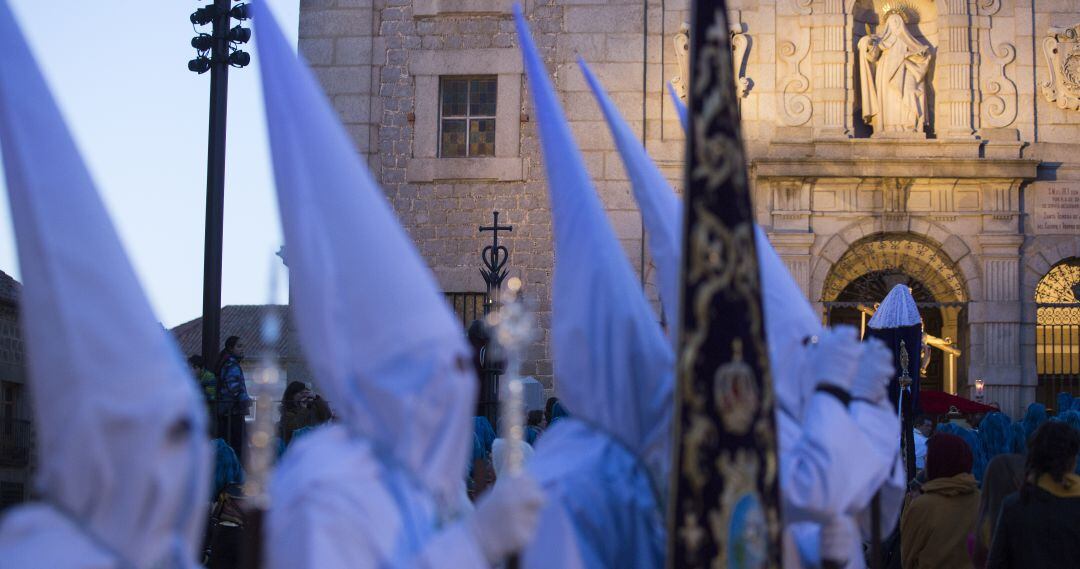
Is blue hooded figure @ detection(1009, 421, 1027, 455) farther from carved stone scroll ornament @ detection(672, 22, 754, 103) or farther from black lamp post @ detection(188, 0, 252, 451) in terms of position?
carved stone scroll ornament @ detection(672, 22, 754, 103)

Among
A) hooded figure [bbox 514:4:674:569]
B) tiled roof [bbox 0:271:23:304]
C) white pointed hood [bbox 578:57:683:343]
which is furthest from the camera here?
tiled roof [bbox 0:271:23:304]

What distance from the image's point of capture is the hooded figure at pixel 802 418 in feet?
15.2

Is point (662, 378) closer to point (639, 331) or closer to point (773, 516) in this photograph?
point (639, 331)

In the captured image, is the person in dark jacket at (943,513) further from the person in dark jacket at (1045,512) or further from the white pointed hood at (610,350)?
the white pointed hood at (610,350)

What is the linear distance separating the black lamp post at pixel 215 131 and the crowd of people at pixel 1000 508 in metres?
5.46

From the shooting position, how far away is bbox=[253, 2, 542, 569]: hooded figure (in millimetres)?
3223

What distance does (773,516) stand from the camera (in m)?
4.16

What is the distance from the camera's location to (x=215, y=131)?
11.1 m

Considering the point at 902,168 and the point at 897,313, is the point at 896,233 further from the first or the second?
the point at 897,313

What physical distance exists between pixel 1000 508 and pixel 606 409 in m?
2.37

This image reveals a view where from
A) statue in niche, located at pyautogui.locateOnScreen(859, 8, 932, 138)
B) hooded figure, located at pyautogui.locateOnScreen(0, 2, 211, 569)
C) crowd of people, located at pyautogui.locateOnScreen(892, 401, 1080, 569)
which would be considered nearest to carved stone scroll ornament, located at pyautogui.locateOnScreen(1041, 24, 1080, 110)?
statue in niche, located at pyautogui.locateOnScreen(859, 8, 932, 138)

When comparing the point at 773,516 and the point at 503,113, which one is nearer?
the point at 773,516

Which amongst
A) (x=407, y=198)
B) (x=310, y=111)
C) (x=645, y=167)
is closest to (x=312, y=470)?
(x=310, y=111)

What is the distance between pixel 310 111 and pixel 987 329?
1629 centimetres
